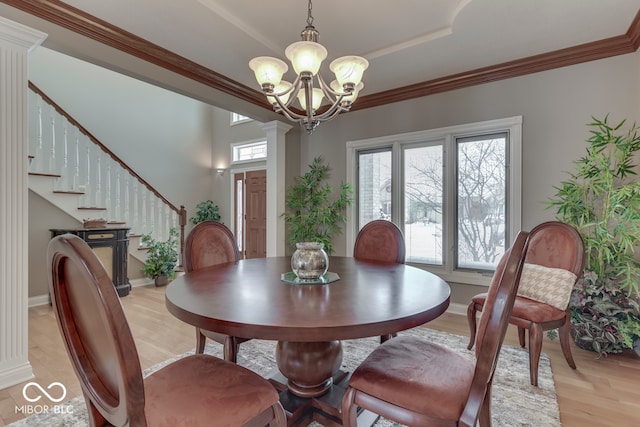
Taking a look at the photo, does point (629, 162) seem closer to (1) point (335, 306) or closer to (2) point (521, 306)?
(2) point (521, 306)

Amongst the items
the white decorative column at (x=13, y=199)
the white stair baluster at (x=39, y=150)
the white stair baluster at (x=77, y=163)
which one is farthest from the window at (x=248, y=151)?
the white decorative column at (x=13, y=199)

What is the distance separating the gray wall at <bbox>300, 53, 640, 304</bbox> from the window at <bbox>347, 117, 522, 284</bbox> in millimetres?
112

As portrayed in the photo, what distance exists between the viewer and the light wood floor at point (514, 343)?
176cm

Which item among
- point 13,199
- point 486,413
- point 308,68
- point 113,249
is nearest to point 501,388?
point 486,413

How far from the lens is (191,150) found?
6.84 meters

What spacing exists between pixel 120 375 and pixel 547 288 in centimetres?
260

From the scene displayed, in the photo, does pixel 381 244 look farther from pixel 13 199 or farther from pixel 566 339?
pixel 13 199

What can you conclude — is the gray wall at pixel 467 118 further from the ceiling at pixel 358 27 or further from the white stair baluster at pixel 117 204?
the white stair baluster at pixel 117 204

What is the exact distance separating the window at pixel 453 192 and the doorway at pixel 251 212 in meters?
2.98

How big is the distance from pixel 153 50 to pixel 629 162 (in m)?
4.32

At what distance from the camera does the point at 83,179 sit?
448cm

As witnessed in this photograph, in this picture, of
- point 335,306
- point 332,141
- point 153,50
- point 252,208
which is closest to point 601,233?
point 335,306

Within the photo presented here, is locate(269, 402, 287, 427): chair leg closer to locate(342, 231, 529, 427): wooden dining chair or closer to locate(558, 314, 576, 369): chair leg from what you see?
locate(342, 231, 529, 427): wooden dining chair

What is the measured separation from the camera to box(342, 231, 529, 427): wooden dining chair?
97 centimetres
